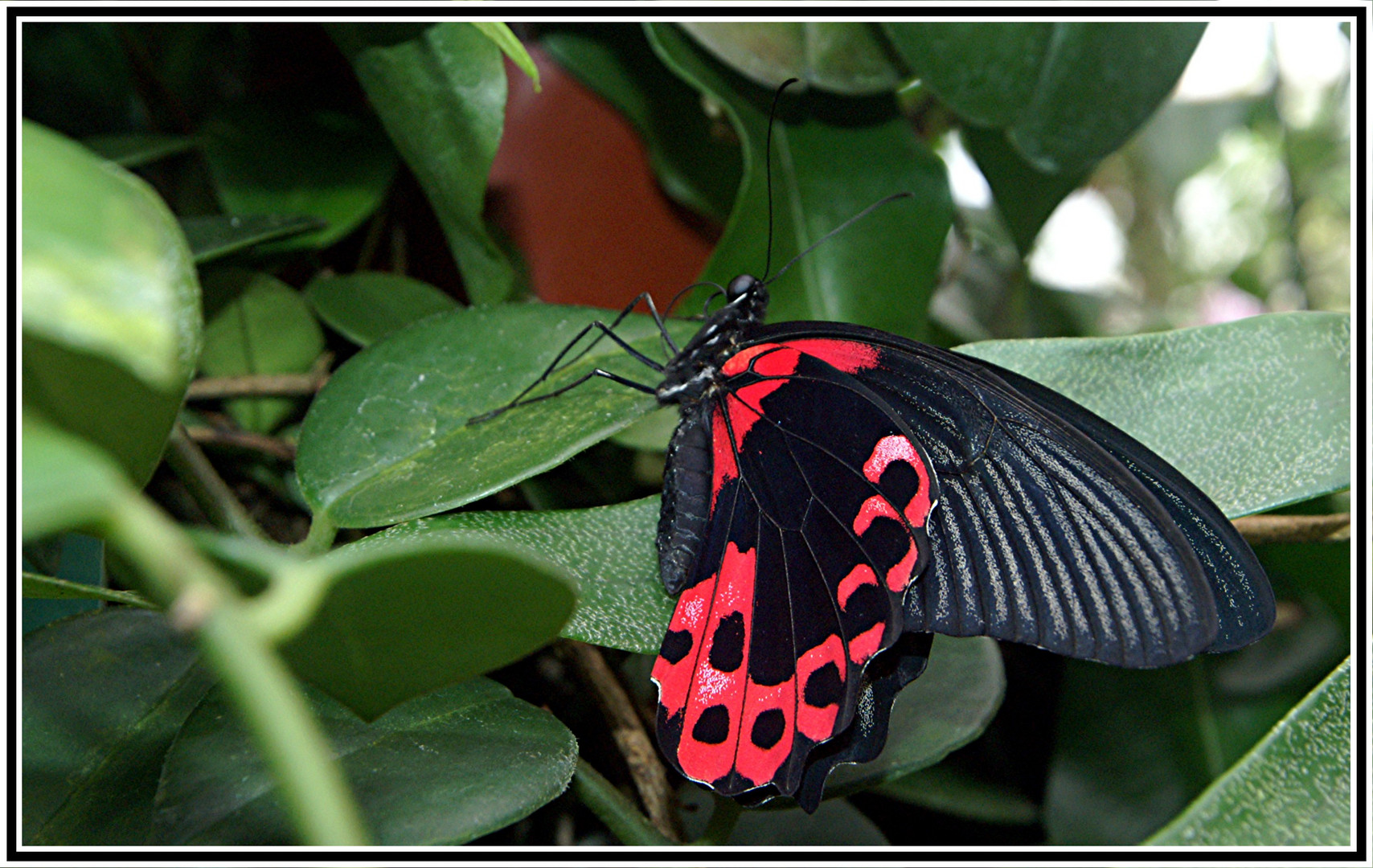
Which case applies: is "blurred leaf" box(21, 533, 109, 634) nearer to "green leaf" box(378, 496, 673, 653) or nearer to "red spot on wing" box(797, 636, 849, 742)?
"green leaf" box(378, 496, 673, 653)

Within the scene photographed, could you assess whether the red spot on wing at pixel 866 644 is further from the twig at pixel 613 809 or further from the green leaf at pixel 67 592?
the green leaf at pixel 67 592

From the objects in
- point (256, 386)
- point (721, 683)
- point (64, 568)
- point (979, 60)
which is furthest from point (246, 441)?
point (979, 60)

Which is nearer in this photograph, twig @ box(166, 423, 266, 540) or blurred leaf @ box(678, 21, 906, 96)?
twig @ box(166, 423, 266, 540)

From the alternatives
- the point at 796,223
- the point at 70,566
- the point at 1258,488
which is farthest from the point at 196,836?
the point at 796,223

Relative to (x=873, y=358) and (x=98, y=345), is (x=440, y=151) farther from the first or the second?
(x=98, y=345)

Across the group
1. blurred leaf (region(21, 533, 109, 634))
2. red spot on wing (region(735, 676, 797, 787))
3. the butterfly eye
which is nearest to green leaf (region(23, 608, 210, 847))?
blurred leaf (region(21, 533, 109, 634))

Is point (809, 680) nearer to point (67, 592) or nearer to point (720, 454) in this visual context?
point (720, 454)
